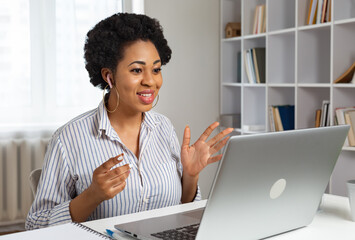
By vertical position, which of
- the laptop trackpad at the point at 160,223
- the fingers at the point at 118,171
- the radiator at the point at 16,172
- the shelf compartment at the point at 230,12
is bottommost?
the radiator at the point at 16,172

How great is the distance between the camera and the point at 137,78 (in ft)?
5.77

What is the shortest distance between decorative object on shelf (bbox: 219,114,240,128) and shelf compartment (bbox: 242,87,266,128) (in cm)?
19

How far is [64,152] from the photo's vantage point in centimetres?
165

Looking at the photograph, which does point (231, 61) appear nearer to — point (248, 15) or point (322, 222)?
point (248, 15)

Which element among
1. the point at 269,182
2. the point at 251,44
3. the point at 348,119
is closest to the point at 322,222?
the point at 269,182

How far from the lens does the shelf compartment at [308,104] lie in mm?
3299

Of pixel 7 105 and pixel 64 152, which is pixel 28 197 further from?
pixel 64 152

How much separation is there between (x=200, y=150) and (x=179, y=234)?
0.51 meters

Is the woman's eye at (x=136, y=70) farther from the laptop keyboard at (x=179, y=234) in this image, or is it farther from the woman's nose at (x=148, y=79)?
the laptop keyboard at (x=179, y=234)

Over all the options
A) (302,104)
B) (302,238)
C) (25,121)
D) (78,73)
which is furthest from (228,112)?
(302,238)

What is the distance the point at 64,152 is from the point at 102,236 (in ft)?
2.01

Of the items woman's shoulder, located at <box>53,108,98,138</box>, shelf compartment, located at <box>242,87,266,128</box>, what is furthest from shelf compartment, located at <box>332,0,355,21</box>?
woman's shoulder, located at <box>53,108,98,138</box>

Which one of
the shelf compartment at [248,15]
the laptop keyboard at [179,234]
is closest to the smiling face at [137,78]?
the laptop keyboard at [179,234]

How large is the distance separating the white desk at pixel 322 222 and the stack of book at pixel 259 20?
2.37 m
